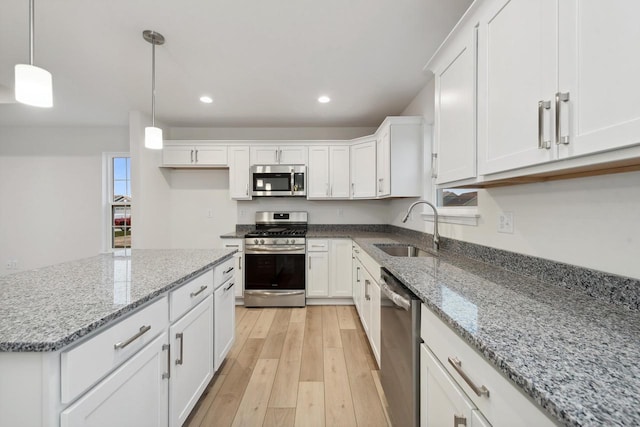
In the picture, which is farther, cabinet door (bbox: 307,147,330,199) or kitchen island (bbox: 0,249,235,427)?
cabinet door (bbox: 307,147,330,199)

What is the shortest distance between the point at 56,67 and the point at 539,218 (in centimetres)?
383

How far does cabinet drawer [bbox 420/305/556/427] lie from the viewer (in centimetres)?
58

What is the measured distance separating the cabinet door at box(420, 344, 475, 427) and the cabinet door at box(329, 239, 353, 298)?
238 cm

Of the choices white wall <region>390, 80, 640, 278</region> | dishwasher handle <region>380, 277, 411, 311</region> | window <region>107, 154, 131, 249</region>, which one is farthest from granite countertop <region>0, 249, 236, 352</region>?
window <region>107, 154, 131, 249</region>

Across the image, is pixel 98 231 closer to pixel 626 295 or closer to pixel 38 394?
pixel 38 394

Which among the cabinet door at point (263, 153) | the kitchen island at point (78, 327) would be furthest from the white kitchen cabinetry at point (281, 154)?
the kitchen island at point (78, 327)

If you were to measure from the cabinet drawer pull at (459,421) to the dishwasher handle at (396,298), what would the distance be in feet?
1.37

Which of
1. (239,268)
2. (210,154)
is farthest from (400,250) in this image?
(210,154)

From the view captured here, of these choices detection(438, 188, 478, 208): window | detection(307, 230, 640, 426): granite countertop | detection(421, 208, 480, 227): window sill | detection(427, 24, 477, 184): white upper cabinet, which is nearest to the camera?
detection(307, 230, 640, 426): granite countertop

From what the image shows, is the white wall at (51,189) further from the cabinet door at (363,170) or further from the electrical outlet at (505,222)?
the electrical outlet at (505,222)

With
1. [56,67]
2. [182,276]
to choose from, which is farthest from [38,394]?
[56,67]

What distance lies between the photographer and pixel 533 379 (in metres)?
0.54

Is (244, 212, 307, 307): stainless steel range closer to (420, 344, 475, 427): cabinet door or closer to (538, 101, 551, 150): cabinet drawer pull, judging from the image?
(420, 344, 475, 427): cabinet door

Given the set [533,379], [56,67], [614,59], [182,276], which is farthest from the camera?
[56,67]
